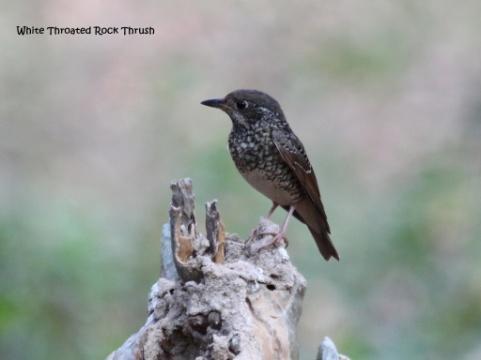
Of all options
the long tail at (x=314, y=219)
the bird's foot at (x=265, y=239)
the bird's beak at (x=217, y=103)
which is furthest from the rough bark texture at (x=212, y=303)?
the long tail at (x=314, y=219)

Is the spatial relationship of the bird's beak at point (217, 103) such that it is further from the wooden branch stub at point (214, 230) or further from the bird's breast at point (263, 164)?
the wooden branch stub at point (214, 230)

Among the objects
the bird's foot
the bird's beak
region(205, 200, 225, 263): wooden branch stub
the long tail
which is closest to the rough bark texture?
region(205, 200, 225, 263): wooden branch stub

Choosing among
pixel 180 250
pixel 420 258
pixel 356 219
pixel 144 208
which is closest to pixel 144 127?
pixel 144 208

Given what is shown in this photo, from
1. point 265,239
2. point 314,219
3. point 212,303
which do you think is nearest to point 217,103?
point 314,219

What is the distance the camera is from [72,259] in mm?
5656

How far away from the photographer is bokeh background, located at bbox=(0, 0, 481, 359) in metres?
5.77

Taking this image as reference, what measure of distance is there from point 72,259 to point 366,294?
7.41 feet

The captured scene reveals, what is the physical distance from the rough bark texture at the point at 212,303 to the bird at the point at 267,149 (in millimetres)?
1564

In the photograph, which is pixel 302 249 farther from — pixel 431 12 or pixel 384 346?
pixel 431 12

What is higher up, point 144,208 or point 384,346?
point 144,208

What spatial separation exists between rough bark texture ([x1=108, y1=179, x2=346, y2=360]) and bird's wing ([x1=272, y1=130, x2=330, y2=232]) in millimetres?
1604

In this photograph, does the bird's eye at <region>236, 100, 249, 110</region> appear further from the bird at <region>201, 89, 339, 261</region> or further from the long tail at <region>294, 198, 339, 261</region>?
the long tail at <region>294, 198, 339, 261</region>

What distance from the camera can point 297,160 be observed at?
5.43 meters

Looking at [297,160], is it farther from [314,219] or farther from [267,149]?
[314,219]
